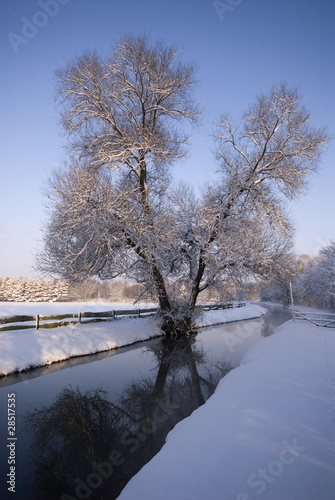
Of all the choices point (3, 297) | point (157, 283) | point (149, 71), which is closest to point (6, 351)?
point (157, 283)

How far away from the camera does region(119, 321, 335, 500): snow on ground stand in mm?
2895

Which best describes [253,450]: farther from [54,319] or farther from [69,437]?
[54,319]

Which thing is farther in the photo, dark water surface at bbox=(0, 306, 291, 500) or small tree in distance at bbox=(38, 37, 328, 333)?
small tree in distance at bbox=(38, 37, 328, 333)

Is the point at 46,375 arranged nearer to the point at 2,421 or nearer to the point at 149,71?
the point at 2,421

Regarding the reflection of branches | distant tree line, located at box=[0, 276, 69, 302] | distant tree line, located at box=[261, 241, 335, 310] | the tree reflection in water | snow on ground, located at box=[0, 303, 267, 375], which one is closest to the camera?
the tree reflection in water

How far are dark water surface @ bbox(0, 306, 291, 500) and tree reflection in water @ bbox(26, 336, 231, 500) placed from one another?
0.04 ft

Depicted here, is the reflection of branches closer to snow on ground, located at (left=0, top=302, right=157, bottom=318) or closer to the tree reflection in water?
the tree reflection in water

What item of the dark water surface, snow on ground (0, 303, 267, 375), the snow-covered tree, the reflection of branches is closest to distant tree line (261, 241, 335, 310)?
the snow-covered tree

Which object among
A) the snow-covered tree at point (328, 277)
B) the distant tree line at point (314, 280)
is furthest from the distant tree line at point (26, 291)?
the snow-covered tree at point (328, 277)

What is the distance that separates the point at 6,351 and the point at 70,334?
3.53 metres

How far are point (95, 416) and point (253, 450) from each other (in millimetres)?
4062

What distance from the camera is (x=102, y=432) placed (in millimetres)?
5660

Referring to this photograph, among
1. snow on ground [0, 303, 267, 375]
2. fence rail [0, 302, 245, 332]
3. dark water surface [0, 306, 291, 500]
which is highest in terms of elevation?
fence rail [0, 302, 245, 332]

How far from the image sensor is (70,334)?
13.1 meters
